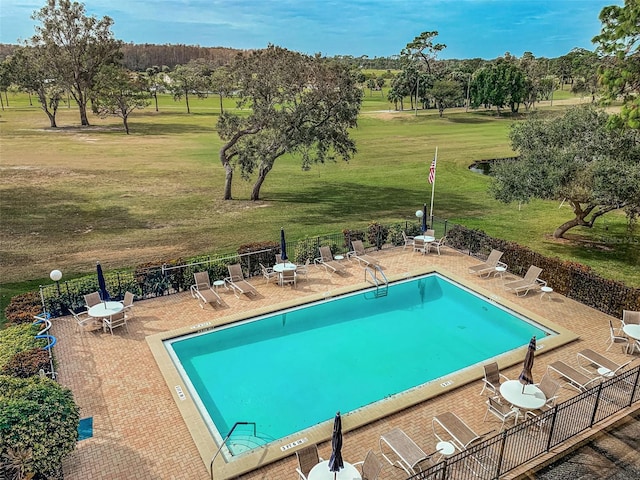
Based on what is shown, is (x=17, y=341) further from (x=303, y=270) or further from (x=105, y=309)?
(x=303, y=270)

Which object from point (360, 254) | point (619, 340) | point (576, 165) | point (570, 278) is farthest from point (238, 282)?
point (576, 165)

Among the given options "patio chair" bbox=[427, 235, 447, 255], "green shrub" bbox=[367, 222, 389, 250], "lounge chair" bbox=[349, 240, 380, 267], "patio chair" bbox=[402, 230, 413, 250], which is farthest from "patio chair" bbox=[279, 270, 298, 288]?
"patio chair" bbox=[427, 235, 447, 255]

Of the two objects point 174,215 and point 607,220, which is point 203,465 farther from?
point 607,220

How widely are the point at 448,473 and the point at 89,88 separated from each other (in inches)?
3054

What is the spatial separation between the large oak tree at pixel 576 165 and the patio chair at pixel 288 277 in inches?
426

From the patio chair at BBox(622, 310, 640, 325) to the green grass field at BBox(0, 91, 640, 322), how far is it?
5.68 m

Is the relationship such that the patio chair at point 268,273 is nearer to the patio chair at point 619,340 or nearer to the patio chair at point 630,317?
the patio chair at point 619,340

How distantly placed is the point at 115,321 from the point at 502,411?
37.3 ft

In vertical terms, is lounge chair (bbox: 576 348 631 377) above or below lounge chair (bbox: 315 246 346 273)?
below

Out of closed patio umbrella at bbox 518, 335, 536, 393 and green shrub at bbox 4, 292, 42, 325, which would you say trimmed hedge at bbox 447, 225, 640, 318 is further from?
green shrub at bbox 4, 292, 42, 325

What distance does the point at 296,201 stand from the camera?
32438mm

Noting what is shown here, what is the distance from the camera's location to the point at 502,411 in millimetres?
10578

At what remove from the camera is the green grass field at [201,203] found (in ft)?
72.7

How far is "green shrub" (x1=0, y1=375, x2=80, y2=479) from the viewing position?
321 inches
